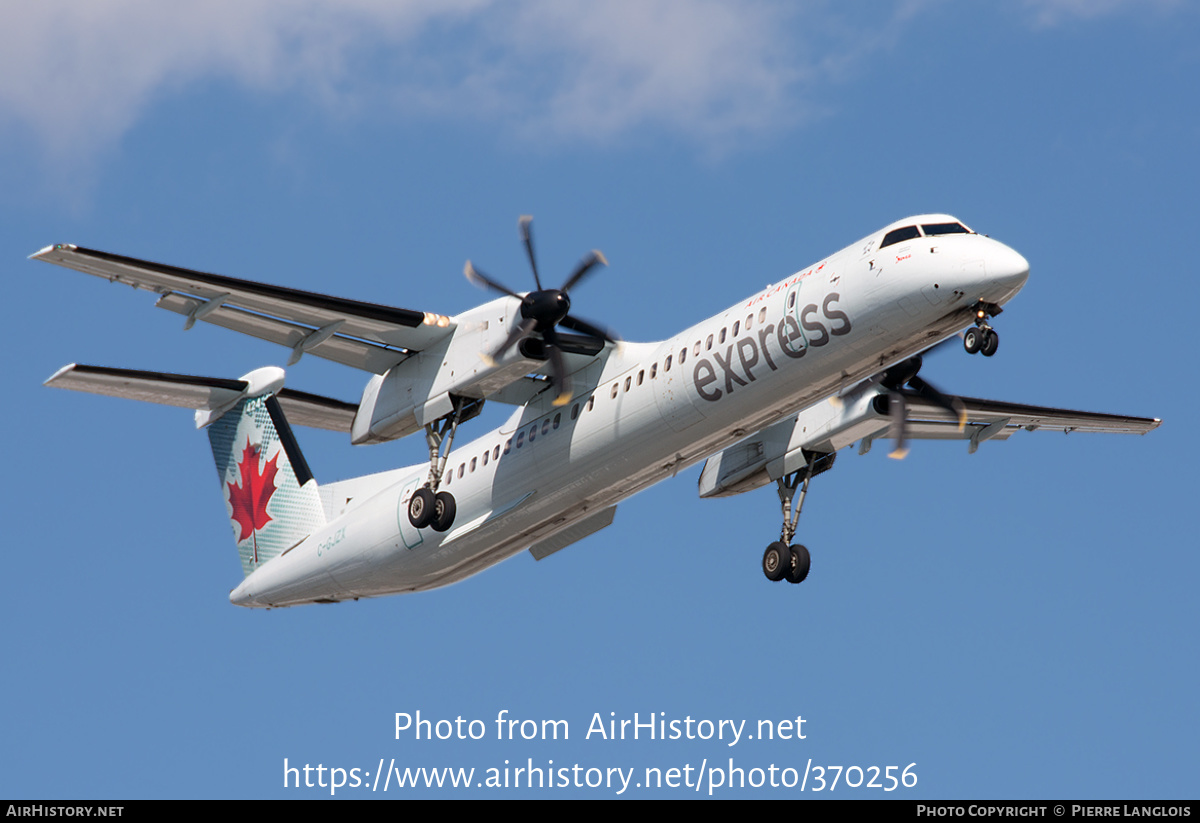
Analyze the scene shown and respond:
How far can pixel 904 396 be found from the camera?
71.2 ft

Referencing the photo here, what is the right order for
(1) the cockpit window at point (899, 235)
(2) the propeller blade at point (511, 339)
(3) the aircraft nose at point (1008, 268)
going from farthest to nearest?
(2) the propeller blade at point (511, 339) → (1) the cockpit window at point (899, 235) → (3) the aircraft nose at point (1008, 268)

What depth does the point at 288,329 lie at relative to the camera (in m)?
21.6

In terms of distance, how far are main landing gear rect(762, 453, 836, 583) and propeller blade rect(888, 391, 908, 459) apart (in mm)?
1848

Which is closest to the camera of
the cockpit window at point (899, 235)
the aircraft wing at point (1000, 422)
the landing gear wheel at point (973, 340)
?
the landing gear wheel at point (973, 340)

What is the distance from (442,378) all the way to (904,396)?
260 inches

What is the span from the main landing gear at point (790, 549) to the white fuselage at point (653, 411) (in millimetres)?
2336

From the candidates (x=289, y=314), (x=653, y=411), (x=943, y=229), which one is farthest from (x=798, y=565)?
(x=289, y=314)

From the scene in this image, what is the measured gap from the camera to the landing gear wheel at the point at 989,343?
1766 cm

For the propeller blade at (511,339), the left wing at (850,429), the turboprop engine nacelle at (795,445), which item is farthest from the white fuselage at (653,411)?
the turboprop engine nacelle at (795,445)

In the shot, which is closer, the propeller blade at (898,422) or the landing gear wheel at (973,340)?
the landing gear wheel at (973,340)

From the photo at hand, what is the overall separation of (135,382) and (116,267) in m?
3.19

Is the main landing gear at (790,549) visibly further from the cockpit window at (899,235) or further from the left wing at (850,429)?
the cockpit window at (899,235)
